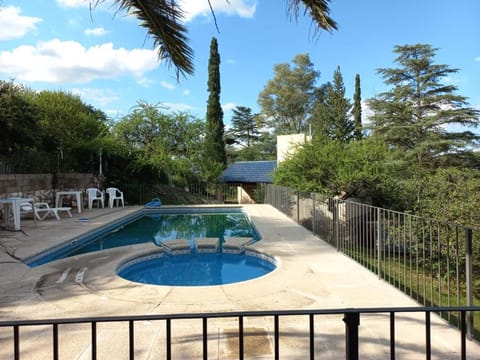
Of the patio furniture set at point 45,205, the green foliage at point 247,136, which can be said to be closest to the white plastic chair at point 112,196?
the patio furniture set at point 45,205

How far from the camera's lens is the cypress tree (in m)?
19.3

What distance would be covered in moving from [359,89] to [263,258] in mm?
24088

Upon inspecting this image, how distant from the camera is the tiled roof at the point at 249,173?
66.5ft

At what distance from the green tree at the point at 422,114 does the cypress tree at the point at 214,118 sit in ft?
29.5

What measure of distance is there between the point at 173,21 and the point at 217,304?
295cm

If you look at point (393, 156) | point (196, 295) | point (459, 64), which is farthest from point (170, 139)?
point (459, 64)

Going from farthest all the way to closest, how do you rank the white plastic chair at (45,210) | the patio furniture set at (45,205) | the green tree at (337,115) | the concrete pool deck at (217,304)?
the green tree at (337,115) → the white plastic chair at (45,210) → the patio furniture set at (45,205) → the concrete pool deck at (217,304)

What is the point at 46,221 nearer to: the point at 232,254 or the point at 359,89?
the point at 232,254

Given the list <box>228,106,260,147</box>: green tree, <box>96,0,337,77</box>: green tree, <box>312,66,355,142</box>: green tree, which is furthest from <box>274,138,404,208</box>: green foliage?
<box>228,106,260,147</box>: green tree

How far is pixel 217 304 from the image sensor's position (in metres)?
3.60

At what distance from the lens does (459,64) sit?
1647 centimetres

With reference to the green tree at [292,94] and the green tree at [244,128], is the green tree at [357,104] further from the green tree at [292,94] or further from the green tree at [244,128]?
the green tree at [244,128]

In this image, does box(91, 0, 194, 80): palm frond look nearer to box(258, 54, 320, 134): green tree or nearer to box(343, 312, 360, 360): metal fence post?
box(343, 312, 360, 360): metal fence post

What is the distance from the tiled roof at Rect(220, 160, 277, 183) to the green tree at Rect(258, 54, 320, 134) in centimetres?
1175
